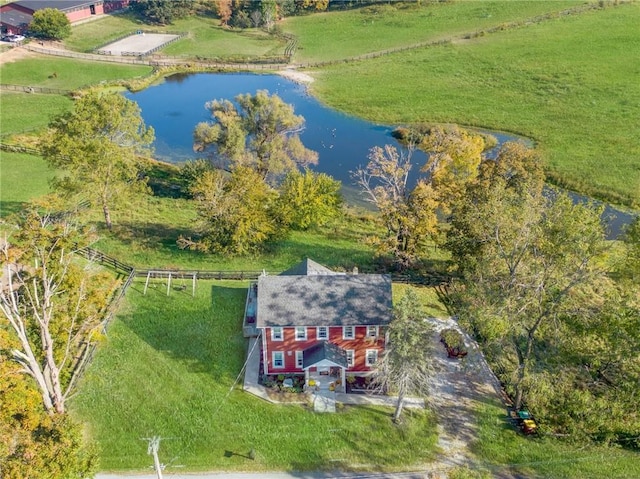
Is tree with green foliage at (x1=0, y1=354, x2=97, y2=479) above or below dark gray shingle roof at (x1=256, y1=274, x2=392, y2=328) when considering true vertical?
below

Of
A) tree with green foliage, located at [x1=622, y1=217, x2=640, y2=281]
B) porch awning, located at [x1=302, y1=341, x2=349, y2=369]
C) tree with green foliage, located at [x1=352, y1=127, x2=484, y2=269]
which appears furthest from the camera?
tree with green foliage, located at [x1=352, y1=127, x2=484, y2=269]

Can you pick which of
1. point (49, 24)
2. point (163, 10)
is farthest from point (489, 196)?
point (163, 10)

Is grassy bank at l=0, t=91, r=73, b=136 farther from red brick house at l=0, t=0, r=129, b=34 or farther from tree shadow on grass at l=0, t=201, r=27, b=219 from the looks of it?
red brick house at l=0, t=0, r=129, b=34

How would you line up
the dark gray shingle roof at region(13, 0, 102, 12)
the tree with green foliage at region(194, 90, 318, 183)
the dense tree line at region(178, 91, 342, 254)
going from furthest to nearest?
the dark gray shingle roof at region(13, 0, 102, 12)
the tree with green foliage at region(194, 90, 318, 183)
the dense tree line at region(178, 91, 342, 254)

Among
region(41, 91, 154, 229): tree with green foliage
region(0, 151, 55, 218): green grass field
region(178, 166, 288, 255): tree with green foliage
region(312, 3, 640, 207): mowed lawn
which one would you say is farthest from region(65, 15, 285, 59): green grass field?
region(178, 166, 288, 255): tree with green foliage

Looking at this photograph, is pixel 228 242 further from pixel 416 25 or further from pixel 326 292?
pixel 416 25

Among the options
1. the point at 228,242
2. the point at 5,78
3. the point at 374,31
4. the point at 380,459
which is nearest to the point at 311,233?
the point at 228,242

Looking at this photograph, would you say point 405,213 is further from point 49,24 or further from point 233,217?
point 49,24
